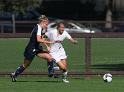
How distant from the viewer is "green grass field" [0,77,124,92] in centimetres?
1750

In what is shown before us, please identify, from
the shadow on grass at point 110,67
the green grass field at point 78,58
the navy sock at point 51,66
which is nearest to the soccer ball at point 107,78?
the navy sock at point 51,66

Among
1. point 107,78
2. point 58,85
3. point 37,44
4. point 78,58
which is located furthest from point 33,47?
point 78,58

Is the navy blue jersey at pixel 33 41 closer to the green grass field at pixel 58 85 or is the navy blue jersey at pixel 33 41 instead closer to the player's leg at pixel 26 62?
the player's leg at pixel 26 62

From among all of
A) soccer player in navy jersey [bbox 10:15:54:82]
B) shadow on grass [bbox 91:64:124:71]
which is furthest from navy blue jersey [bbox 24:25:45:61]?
shadow on grass [bbox 91:64:124:71]

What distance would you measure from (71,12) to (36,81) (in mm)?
46464

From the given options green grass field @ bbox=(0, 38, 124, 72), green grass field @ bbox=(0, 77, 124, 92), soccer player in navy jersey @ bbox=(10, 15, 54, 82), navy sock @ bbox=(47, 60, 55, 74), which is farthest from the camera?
green grass field @ bbox=(0, 38, 124, 72)

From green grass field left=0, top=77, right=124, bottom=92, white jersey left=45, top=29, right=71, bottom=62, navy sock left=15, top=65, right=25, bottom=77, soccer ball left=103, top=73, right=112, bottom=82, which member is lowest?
green grass field left=0, top=77, right=124, bottom=92

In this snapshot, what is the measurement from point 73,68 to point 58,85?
5466mm

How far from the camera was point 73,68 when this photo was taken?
24.0 m

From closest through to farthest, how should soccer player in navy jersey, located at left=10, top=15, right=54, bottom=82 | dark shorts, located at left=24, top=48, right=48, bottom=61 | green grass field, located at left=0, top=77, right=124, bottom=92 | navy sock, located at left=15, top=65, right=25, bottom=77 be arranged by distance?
green grass field, located at left=0, top=77, right=124, bottom=92 → soccer player in navy jersey, located at left=10, top=15, right=54, bottom=82 → dark shorts, located at left=24, top=48, right=48, bottom=61 → navy sock, located at left=15, top=65, right=25, bottom=77

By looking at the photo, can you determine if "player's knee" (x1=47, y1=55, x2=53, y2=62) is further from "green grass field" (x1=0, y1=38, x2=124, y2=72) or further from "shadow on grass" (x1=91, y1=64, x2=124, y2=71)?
"shadow on grass" (x1=91, y1=64, x2=124, y2=71)

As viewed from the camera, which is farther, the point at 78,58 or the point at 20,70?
the point at 78,58

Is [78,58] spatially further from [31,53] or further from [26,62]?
[31,53]

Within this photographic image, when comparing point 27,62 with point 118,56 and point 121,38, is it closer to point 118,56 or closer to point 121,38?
point 121,38
